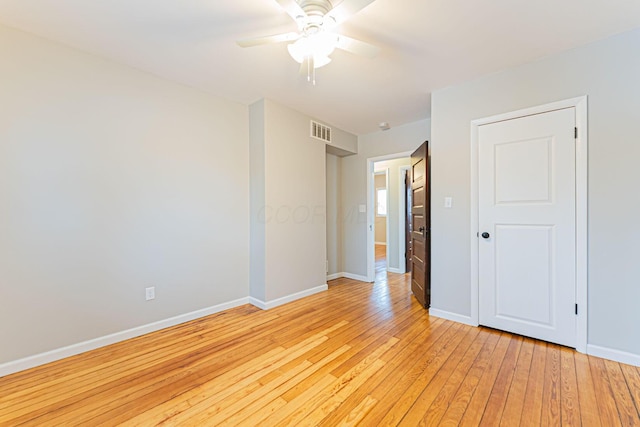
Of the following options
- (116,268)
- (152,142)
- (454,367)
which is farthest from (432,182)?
(116,268)

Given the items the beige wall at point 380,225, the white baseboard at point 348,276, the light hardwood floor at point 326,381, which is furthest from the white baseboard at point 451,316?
the beige wall at point 380,225

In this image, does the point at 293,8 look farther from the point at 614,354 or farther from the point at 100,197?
the point at 614,354

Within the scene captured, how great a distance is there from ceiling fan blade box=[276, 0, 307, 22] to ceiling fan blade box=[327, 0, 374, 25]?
0.18 meters

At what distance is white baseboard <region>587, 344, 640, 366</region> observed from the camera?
6.42 feet

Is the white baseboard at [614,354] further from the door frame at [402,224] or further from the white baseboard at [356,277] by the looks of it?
the door frame at [402,224]

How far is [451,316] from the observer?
111 inches

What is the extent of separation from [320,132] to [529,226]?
2.71m

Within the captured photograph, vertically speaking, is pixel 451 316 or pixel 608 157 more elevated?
pixel 608 157

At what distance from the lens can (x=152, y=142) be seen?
2.59 m

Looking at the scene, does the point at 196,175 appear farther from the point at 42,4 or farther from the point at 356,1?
the point at 356,1

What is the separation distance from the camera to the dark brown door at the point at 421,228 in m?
3.16

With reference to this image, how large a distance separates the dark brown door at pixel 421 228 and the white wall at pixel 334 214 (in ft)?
4.53

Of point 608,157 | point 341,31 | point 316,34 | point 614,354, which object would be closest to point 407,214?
point 608,157

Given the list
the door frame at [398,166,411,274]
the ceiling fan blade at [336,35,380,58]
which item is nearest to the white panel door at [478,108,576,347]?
the ceiling fan blade at [336,35,380,58]
